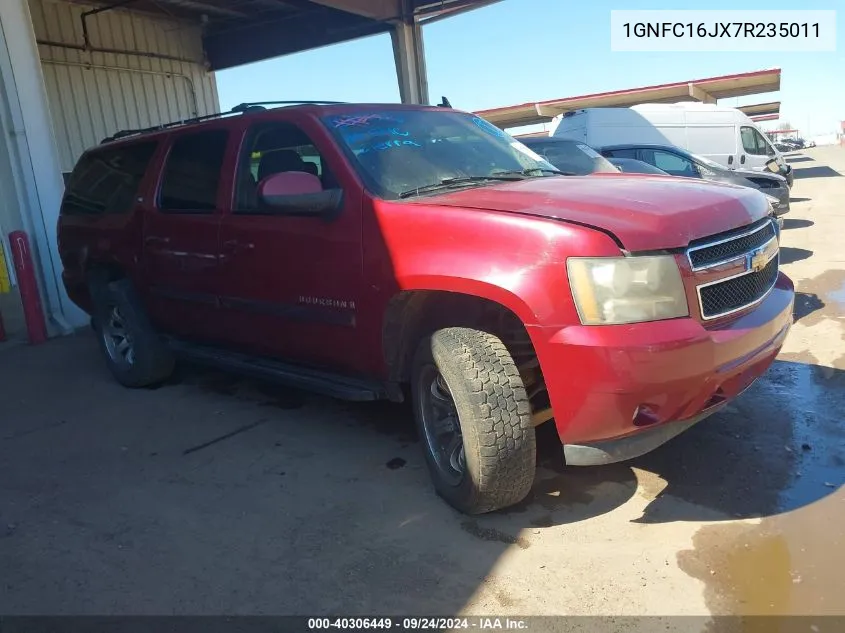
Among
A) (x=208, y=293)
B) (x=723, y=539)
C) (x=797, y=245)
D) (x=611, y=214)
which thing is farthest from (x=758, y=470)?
(x=797, y=245)

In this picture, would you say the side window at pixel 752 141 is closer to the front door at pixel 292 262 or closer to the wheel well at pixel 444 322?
the front door at pixel 292 262

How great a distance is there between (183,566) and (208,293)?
1.94 m

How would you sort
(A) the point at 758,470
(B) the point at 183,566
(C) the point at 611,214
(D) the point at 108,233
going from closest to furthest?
(C) the point at 611,214, (B) the point at 183,566, (A) the point at 758,470, (D) the point at 108,233

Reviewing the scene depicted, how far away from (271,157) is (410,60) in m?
8.23

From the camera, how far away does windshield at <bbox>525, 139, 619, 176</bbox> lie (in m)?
7.86

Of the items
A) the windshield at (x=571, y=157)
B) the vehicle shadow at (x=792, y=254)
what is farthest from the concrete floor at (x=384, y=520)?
the vehicle shadow at (x=792, y=254)

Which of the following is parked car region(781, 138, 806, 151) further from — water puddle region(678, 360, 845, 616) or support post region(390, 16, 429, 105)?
water puddle region(678, 360, 845, 616)

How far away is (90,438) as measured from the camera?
4.49 meters

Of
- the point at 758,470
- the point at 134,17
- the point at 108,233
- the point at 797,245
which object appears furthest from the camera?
the point at 134,17

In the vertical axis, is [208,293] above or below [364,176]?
below

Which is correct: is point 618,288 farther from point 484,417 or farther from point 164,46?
point 164,46

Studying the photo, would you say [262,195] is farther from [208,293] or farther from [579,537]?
[579,537]

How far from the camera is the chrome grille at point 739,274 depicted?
276cm

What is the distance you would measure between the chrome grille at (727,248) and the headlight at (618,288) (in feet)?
0.68
